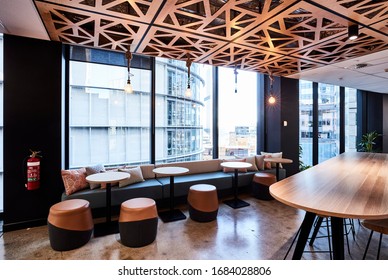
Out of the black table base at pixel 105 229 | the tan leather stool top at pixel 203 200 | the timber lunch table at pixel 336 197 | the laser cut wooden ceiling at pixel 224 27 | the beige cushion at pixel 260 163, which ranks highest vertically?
the laser cut wooden ceiling at pixel 224 27

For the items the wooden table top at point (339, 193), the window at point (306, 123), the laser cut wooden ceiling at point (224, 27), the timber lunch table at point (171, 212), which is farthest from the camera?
the window at point (306, 123)

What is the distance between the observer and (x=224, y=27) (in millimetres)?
2668

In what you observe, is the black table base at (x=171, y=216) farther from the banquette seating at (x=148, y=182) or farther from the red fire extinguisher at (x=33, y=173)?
the red fire extinguisher at (x=33, y=173)

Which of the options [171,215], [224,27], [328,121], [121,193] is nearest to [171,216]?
[171,215]

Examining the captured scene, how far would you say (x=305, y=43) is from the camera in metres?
3.09

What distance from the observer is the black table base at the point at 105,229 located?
8.93 ft

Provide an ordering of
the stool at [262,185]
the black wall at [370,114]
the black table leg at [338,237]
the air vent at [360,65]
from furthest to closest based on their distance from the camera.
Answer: the black wall at [370,114], the stool at [262,185], the air vent at [360,65], the black table leg at [338,237]

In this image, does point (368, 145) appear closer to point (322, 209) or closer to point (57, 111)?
point (322, 209)

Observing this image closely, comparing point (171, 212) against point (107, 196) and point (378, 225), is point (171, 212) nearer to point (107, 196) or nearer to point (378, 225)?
point (107, 196)

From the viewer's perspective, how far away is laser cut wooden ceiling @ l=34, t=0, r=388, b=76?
218 centimetres

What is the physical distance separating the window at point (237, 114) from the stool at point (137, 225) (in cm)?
318

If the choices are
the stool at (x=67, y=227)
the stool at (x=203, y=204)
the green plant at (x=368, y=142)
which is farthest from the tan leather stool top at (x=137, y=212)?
the green plant at (x=368, y=142)

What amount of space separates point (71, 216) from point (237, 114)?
4.66 meters

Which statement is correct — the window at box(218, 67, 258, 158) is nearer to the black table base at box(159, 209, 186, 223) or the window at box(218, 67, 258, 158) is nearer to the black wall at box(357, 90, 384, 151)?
the black table base at box(159, 209, 186, 223)
